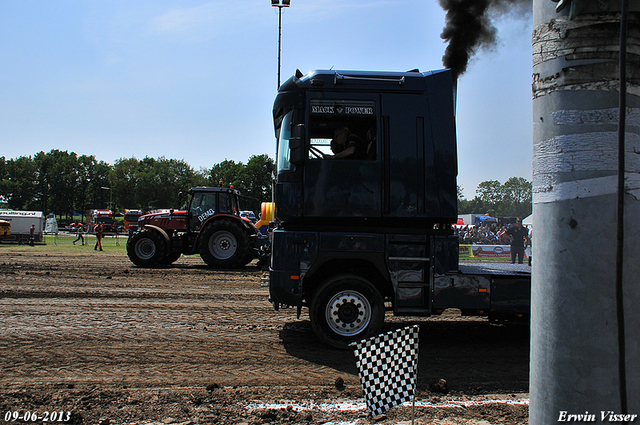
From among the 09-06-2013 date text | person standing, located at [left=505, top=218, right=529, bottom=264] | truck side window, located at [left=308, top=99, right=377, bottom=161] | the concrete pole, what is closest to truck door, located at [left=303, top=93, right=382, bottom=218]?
truck side window, located at [left=308, top=99, right=377, bottom=161]

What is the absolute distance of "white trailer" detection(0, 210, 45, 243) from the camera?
33.4 meters

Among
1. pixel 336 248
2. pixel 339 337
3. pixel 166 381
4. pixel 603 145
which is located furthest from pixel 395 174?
pixel 603 145

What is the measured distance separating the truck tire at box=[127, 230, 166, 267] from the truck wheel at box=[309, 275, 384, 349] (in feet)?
35.6

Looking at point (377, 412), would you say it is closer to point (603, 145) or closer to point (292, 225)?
point (603, 145)

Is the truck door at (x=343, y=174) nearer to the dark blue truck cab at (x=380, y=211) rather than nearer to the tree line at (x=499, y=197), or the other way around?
the dark blue truck cab at (x=380, y=211)

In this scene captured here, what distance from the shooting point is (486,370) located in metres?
4.86

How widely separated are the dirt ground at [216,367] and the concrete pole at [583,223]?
7.14 ft

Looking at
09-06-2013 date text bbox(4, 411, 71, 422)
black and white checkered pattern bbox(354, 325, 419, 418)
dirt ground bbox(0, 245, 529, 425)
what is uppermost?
black and white checkered pattern bbox(354, 325, 419, 418)

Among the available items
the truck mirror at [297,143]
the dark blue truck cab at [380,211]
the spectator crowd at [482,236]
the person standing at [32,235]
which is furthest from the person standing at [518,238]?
the person standing at [32,235]

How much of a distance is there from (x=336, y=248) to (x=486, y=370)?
2.17 metres

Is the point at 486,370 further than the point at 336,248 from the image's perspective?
No

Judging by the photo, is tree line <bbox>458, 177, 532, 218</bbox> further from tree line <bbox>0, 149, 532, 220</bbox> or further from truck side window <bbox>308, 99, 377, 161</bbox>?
truck side window <bbox>308, 99, 377, 161</bbox>

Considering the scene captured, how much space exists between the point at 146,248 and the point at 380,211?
39.1ft

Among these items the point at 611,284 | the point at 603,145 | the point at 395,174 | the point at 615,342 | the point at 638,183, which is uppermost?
the point at 395,174
